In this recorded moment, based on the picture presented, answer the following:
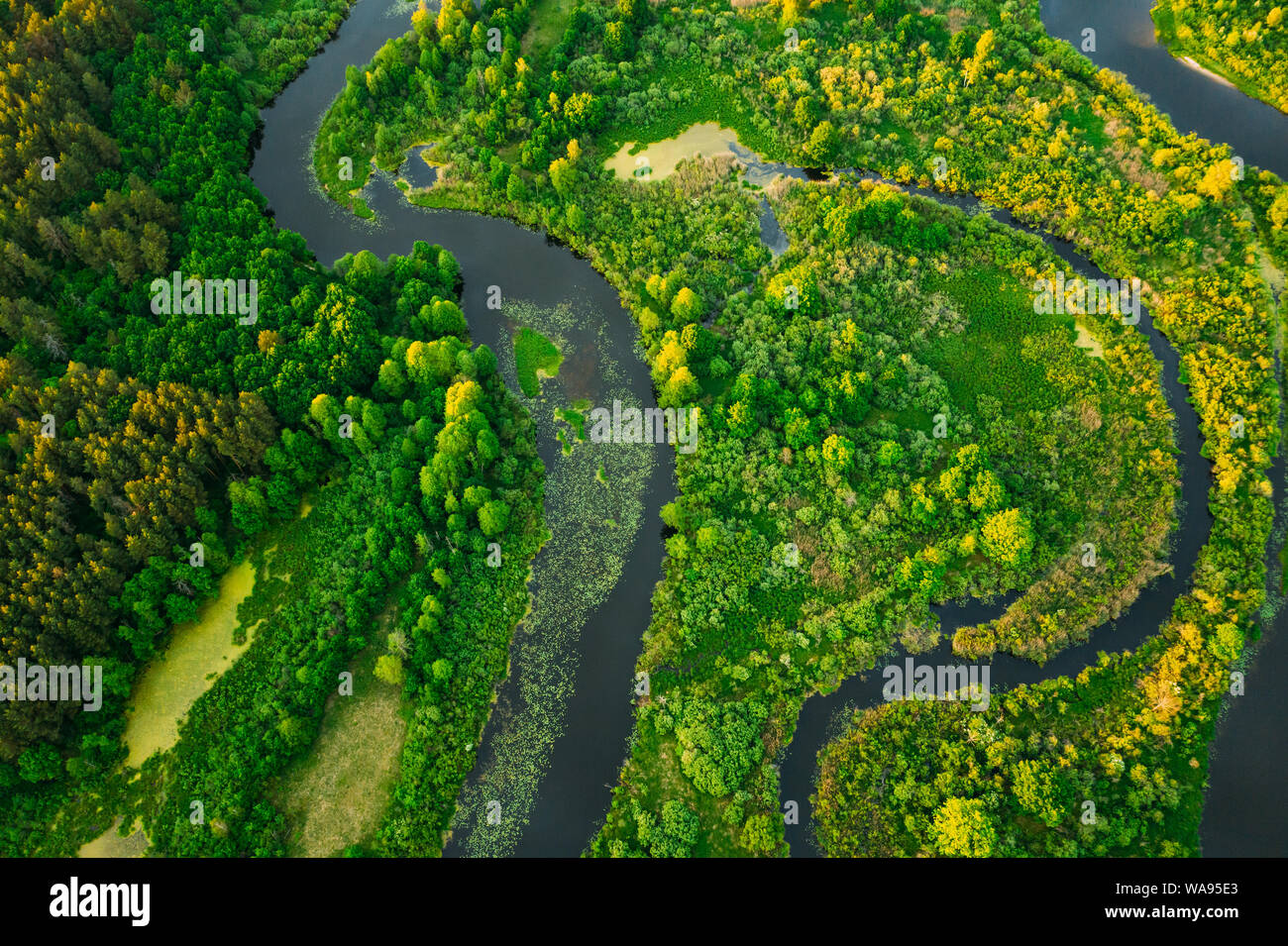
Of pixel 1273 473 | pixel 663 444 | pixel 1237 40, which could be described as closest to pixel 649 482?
pixel 663 444

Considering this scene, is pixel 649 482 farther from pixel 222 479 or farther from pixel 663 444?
pixel 222 479

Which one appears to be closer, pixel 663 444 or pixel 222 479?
pixel 222 479

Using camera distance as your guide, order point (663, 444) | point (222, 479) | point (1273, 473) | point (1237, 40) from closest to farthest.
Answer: point (1273, 473) → point (222, 479) → point (663, 444) → point (1237, 40)

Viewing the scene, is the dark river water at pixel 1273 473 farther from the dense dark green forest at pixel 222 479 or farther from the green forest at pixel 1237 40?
the dense dark green forest at pixel 222 479

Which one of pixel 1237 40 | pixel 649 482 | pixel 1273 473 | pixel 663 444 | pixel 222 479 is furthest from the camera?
pixel 1237 40

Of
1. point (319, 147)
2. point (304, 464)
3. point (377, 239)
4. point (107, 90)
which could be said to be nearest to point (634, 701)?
point (304, 464)

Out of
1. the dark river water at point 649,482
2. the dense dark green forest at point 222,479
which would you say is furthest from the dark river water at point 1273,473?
the dense dark green forest at point 222,479

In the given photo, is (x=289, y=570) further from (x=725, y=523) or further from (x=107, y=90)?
(x=107, y=90)
